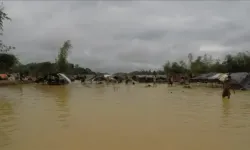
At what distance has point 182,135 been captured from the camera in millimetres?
8789

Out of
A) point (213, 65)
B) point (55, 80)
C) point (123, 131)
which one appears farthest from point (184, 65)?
point (123, 131)

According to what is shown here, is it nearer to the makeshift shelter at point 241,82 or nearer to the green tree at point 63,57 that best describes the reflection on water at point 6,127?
the makeshift shelter at point 241,82

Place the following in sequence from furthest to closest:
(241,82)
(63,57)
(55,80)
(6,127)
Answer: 1. (63,57)
2. (55,80)
3. (241,82)
4. (6,127)

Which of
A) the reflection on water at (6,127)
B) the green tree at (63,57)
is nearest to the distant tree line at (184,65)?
the green tree at (63,57)

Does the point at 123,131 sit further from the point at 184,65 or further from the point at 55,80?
the point at 184,65

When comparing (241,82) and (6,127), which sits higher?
(241,82)

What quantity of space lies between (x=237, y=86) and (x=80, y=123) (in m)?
26.2

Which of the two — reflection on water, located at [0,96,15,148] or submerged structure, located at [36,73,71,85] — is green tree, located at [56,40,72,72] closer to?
submerged structure, located at [36,73,71,85]

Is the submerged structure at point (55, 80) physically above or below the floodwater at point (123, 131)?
above

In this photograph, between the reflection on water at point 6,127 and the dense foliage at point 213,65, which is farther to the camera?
the dense foliage at point 213,65

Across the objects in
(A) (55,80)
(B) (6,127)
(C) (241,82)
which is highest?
(A) (55,80)

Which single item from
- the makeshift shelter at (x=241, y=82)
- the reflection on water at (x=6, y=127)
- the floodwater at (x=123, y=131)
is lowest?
the floodwater at (x=123, y=131)

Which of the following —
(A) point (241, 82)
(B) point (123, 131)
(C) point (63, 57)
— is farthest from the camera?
(C) point (63, 57)

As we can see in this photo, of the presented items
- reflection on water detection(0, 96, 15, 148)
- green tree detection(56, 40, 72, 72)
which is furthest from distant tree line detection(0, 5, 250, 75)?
reflection on water detection(0, 96, 15, 148)
